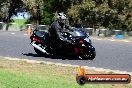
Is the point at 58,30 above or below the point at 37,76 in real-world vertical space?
above

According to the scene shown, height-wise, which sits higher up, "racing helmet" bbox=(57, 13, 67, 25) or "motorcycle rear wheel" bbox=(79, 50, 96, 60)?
"racing helmet" bbox=(57, 13, 67, 25)

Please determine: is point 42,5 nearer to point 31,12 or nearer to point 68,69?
point 31,12

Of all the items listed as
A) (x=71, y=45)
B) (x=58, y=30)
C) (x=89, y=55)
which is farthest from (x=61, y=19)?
(x=89, y=55)

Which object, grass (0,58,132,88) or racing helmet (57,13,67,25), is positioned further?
racing helmet (57,13,67,25)

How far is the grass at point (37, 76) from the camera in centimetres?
890

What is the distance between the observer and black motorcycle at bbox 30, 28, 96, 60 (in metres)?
15.7

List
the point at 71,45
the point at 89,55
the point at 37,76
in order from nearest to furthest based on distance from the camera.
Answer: the point at 37,76 < the point at 89,55 < the point at 71,45

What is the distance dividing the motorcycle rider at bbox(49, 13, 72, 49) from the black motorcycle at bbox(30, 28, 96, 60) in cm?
12

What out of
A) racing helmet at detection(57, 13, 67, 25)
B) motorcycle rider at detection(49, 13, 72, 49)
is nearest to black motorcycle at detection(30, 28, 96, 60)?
motorcycle rider at detection(49, 13, 72, 49)

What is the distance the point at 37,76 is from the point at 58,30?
18.0ft

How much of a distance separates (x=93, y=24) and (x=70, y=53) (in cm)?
2982

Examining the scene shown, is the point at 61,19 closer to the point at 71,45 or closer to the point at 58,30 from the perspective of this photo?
the point at 58,30

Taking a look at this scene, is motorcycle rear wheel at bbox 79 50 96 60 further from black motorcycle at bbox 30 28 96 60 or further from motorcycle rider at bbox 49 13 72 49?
motorcycle rider at bbox 49 13 72 49

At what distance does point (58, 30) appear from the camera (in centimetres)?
1580
